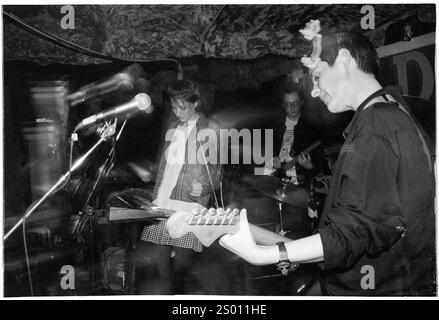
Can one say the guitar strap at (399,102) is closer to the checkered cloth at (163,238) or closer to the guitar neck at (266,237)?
the guitar neck at (266,237)

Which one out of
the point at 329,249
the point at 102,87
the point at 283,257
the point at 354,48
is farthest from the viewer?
the point at 102,87

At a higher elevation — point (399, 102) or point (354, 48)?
point (354, 48)

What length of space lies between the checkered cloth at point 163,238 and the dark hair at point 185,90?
737mm

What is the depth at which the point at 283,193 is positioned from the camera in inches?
97.5

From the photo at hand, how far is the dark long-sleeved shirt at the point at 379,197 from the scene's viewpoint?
86.7 inches

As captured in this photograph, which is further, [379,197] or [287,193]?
[287,193]

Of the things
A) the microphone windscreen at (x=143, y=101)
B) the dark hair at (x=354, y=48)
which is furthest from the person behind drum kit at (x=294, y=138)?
the microphone windscreen at (x=143, y=101)

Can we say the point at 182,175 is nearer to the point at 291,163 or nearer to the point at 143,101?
the point at 143,101

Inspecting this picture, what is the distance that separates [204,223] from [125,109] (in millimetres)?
804

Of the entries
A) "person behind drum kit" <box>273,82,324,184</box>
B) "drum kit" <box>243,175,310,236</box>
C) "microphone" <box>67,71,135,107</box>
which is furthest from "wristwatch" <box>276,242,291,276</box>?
"microphone" <box>67,71,135,107</box>

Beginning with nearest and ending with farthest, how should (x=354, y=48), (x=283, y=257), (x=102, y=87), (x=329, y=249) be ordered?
(x=329, y=249) < (x=283, y=257) < (x=354, y=48) < (x=102, y=87)

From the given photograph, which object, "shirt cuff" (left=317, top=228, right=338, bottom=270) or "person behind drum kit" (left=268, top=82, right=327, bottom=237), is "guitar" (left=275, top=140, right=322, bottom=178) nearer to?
"person behind drum kit" (left=268, top=82, right=327, bottom=237)

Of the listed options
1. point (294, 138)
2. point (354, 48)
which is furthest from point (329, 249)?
point (354, 48)

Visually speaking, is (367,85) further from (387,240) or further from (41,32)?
(41,32)
